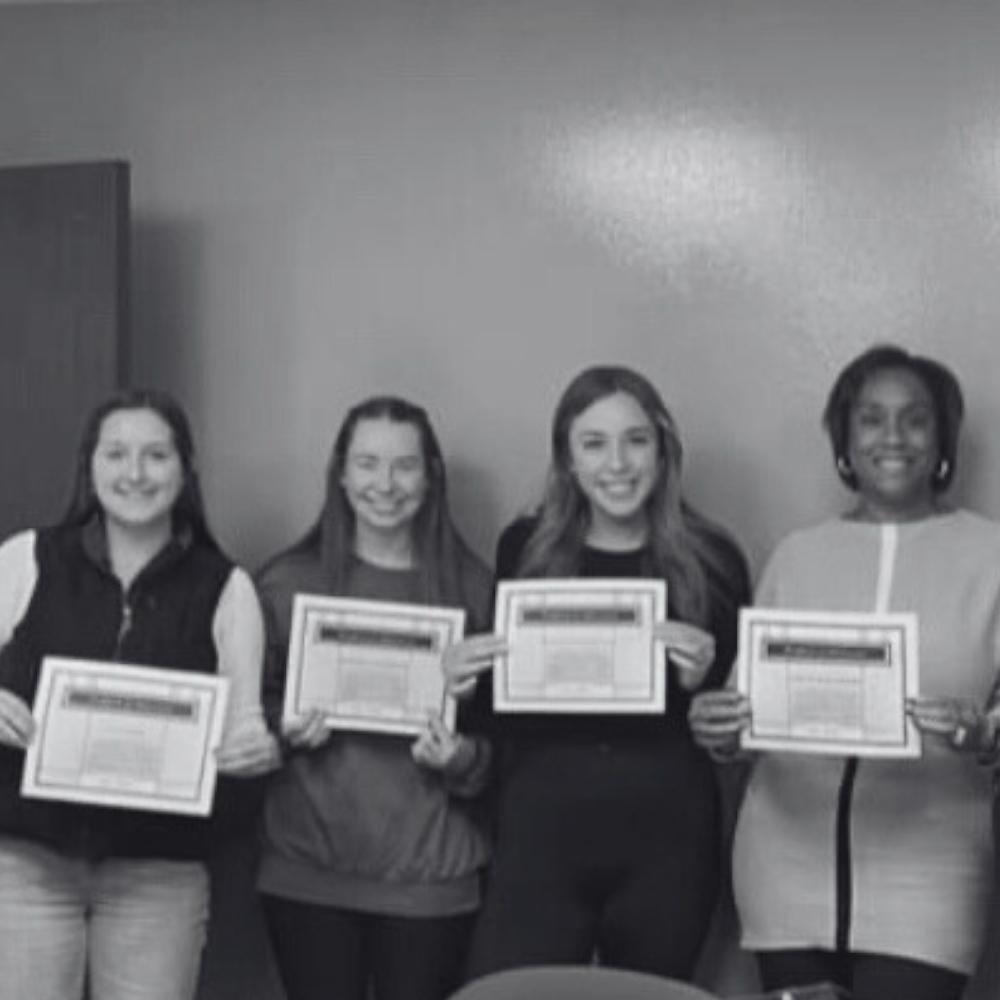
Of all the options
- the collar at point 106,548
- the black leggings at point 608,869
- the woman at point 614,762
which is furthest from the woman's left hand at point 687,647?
the collar at point 106,548

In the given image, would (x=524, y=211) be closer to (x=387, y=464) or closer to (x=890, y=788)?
(x=387, y=464)

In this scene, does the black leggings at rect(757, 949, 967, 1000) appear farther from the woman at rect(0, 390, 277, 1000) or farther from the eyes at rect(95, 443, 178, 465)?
Answer: the eyes at rect(95, 443, 178, 465)

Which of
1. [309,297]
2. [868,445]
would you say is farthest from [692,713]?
[309,297]

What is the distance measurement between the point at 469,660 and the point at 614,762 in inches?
11.2

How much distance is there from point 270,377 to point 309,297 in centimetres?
19

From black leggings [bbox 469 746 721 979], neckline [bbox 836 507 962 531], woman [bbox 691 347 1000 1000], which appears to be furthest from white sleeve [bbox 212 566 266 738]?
neckline [bbox 836 507 962 531]

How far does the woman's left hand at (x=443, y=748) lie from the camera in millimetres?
2912

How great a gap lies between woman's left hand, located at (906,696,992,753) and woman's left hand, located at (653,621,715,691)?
1.07 ft

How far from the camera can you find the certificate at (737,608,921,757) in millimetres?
2730

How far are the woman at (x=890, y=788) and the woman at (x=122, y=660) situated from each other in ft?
2.69

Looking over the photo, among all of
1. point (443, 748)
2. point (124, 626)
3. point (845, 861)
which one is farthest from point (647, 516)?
point (124, 626)

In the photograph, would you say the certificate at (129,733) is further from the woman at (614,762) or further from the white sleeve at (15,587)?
the woman at (614,762)

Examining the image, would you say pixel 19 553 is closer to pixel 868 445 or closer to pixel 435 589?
pixel 435 589

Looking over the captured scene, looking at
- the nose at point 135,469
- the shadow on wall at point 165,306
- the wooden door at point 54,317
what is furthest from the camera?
the shadow on wall at point 165,306
